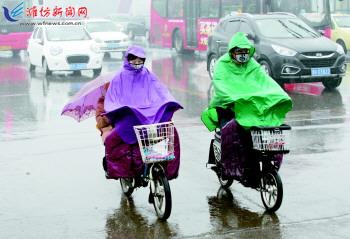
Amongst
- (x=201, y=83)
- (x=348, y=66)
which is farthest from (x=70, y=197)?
(x=348, y=66)

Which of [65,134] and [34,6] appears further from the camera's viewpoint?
[34,6]

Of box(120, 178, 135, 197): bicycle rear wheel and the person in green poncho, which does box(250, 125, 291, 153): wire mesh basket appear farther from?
box(120, 178, 135, 197): bicycle rear wheel

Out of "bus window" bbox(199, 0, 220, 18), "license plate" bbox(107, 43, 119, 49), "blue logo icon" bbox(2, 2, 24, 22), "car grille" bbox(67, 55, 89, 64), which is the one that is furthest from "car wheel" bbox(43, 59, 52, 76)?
"blue logo icon" bbox(2, 2, 24, 22)

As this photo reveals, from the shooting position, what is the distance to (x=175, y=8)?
32.1m

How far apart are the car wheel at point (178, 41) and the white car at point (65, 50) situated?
8.35 metres

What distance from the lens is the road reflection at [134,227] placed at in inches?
263

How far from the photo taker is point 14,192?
8.32 meters

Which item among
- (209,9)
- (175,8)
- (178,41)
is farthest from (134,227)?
(175,8)

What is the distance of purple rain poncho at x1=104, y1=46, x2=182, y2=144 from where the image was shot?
7.16 meters

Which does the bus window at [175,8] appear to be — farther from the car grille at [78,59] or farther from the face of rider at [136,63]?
the face of rider at [136,63]

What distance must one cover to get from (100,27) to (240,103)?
25.4 metres

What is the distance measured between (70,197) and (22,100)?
355 inches

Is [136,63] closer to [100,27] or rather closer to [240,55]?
[240,55]

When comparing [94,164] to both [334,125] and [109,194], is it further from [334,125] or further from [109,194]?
[334,125]
